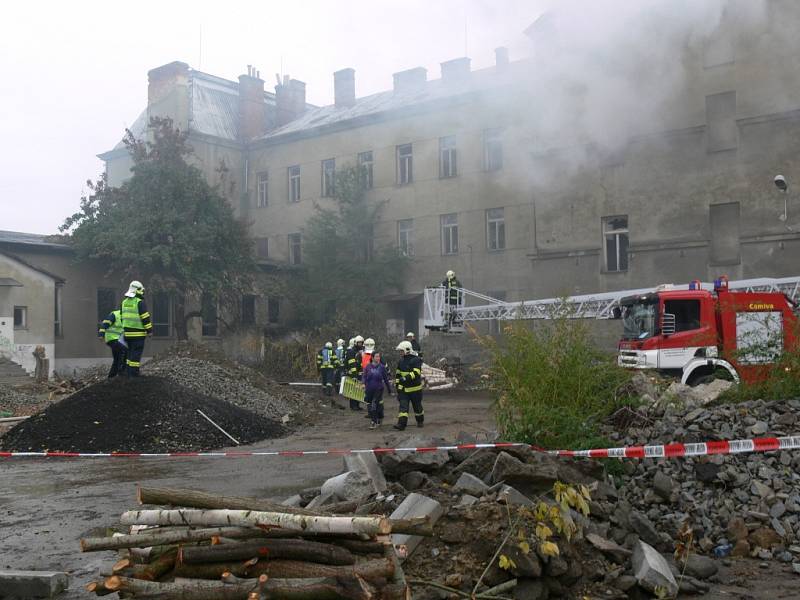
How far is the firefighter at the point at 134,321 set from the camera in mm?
14766

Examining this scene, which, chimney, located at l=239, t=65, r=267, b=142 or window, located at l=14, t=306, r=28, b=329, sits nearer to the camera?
window, located at l=14, t=306, r=28, b=329

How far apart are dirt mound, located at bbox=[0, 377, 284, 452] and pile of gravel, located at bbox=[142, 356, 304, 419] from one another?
2.05m

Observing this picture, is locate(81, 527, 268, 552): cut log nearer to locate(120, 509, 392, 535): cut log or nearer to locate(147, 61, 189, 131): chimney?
locate(120, 509, 392, 535): cut log

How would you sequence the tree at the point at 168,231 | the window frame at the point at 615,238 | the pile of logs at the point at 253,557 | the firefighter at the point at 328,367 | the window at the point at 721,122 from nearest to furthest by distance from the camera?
the pile of logs at the point at 253,557 → the firefighter at the point at 328,367 → the window at the point at 721,122 → the window frame at the point at 615,238 → the tree at the point at 168,231

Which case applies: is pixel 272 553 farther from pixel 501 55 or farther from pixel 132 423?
pixel 501 55

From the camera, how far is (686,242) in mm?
27109

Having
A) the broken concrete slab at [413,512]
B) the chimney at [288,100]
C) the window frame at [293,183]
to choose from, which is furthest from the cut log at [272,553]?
the chimney at [288,100]

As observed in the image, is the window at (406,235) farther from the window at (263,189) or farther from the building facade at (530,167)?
the window at (263,189)

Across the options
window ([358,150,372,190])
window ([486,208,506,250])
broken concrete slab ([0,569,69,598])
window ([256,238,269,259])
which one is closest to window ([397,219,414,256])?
window ([358,150,372,190])

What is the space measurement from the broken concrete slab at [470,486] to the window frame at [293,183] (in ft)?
116

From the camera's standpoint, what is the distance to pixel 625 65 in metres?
24.5

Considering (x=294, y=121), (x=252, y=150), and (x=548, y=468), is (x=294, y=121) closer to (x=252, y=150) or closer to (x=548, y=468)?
(x=252, y=150)

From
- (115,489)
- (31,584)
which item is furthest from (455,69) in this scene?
(31,584)

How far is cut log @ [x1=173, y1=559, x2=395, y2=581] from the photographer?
14.5ft
